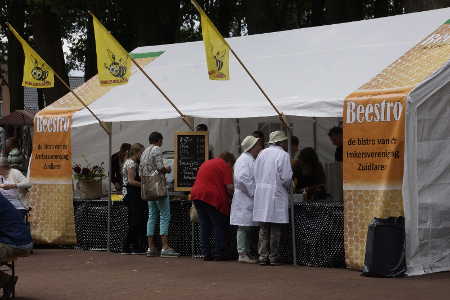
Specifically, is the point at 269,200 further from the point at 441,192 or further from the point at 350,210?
the point at 441,192

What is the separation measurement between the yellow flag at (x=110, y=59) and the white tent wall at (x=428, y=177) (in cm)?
429

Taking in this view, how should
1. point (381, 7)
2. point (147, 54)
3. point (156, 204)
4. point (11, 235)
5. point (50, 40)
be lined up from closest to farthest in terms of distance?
point (11, 235) < point (156, 204) < point (147, 54) < point (50, 40) < point (381, 7)

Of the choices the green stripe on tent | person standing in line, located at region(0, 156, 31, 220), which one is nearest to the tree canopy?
the green stripe on tent

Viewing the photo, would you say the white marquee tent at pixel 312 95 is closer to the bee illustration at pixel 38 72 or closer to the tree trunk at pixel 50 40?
the bee illustration at pixel 38 72

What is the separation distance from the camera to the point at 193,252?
1511cm

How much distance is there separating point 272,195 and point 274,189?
8cm

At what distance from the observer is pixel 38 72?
1572cm

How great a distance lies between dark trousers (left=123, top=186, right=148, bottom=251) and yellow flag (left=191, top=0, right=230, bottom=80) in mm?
3001

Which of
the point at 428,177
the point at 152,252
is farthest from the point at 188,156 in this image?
the point at 428,177

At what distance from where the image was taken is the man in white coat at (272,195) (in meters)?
13.5

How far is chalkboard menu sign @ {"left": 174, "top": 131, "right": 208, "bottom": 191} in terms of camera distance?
50.7ft

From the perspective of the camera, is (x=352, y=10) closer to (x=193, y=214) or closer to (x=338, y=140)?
(x=338, y=140)

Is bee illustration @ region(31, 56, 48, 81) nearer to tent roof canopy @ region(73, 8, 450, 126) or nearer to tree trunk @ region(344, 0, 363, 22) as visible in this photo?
tent roof canopy @ region(73, 8, 450, 126)

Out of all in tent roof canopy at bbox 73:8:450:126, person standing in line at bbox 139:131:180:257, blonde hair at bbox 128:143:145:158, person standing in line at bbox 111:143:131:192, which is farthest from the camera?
person standing in line at bbox 111:143:131:192
